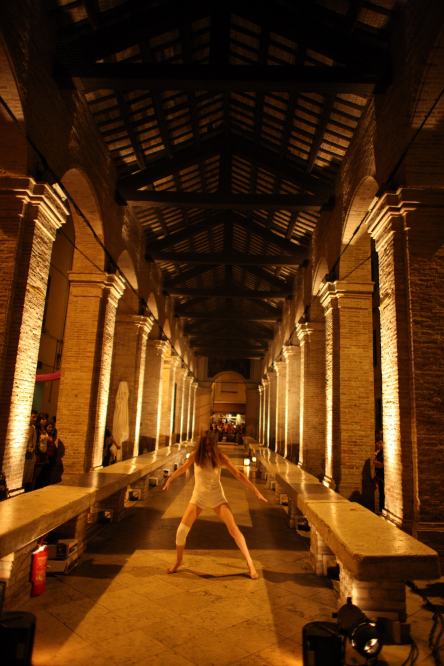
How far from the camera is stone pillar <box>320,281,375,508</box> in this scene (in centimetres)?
841

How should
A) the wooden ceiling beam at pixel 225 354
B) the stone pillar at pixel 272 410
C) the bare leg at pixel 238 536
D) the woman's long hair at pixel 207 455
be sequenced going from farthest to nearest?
1. the wooden ceiling beam at pixel 225 354
2. the stone pillar at pixel 272 410
3. the woman's long hair at pixel 207 455
4. the bare leg at pixel 238 536

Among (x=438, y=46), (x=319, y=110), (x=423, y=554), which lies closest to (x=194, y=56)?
(x=319, y=110)

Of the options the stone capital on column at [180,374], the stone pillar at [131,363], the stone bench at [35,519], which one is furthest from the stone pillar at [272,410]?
the stone bench at [35,519]

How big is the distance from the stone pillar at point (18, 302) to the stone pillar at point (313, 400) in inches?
294

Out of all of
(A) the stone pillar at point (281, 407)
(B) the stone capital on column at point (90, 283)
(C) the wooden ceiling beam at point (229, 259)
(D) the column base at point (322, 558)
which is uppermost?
(C) the wooden ceiling beam at point (229, 259)

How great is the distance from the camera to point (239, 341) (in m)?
32.1

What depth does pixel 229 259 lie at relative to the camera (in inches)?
549

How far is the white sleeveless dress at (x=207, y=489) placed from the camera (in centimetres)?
491

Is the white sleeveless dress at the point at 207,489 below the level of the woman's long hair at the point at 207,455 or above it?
below

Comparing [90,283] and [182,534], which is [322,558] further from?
[90,283]

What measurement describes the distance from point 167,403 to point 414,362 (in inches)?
566

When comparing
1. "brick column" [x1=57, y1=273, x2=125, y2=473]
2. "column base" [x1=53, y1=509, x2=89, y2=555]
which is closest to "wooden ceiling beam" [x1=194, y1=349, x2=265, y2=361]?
"brick column" [x1=57, y1=273, x2=125, y2=473]

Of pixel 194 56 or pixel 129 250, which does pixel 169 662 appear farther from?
pixel 129 250

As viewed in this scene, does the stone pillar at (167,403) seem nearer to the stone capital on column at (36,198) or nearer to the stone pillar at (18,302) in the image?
the stone pillar at (18,302)
